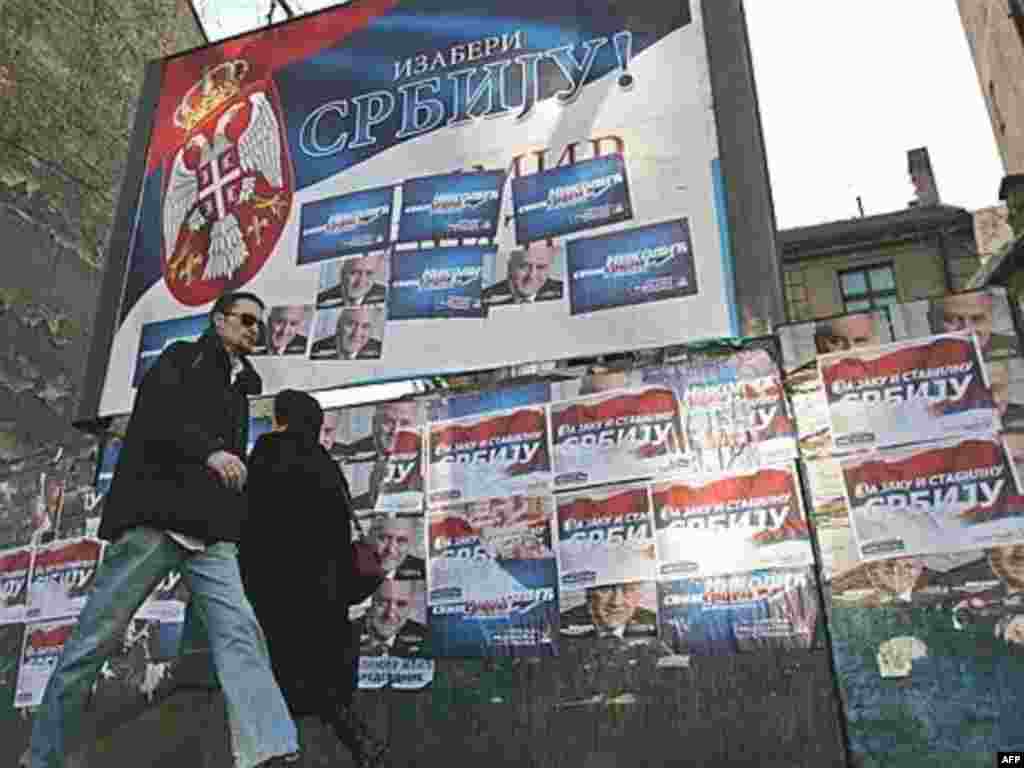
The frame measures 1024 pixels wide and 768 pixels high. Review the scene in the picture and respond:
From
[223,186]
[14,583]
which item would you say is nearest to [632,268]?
[223,186]

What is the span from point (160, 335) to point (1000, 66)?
41.2ft

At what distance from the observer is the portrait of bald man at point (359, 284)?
6.45m

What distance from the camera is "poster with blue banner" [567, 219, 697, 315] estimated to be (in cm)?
572

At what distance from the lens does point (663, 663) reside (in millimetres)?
4598

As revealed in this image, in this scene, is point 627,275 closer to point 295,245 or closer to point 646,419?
point 646,419

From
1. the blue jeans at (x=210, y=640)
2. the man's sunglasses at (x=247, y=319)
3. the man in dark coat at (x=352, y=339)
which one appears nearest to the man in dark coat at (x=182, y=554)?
the blue jeans at (x=210, y=640)

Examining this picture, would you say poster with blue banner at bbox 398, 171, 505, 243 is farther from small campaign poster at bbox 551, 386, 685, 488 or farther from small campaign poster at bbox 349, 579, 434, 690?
small campaign poster at bbox 349, 579, 434, 690

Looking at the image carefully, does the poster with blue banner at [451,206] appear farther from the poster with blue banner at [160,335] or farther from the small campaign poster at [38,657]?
the small campaign poster at [38,657]

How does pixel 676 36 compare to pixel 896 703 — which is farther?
pixel 676 36

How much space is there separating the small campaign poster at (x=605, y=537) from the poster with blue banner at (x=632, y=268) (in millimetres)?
1378

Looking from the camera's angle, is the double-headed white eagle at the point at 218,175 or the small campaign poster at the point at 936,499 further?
the double-headed white eagle at the point at 218,175

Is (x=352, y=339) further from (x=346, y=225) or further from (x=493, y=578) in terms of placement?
(x=493, y=578)

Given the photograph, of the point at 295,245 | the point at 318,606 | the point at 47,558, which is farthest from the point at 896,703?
the point at 47,558

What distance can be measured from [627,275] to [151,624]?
3.96m
